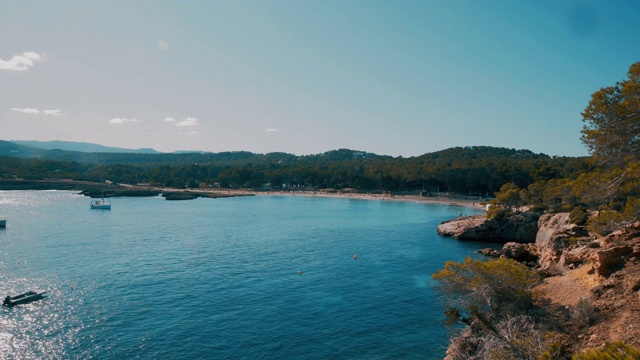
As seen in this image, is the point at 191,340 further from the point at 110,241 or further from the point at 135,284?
the point at 110,241

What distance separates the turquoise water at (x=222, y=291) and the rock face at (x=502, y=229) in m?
4.17

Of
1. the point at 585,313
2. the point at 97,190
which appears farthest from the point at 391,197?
the point at 585,313

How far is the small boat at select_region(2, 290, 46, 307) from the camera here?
1281 inches

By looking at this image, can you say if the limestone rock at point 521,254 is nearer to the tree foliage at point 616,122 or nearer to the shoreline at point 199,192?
the tree foliage at point 616,122

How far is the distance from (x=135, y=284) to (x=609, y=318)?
37.7m

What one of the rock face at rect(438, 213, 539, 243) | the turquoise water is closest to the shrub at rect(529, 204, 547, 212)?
the rock face at rect(438, 213, 539, 243)

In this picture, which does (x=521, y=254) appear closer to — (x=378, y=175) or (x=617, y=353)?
(x=617, y=353)

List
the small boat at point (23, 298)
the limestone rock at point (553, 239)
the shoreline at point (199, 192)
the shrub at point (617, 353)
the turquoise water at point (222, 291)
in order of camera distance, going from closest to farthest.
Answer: the shrub at point (617, 353), the turquoise water at point (222, 291), the small boat at point (23, 298), the limestone rock at point (553, 239), the shoreline at point (199, 192)

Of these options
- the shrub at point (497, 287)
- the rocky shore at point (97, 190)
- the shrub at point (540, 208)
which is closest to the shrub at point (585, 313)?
the shrub at point (497, 287)

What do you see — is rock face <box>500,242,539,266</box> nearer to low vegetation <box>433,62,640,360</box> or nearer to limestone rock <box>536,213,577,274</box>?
limestone rock <box>536,213,577,274</box>

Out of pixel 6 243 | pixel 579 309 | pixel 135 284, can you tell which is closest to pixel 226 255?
pixel 135 284

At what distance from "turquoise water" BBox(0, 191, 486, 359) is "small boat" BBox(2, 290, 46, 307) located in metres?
0.77

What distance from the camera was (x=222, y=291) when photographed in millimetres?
37219

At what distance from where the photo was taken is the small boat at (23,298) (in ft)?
107
